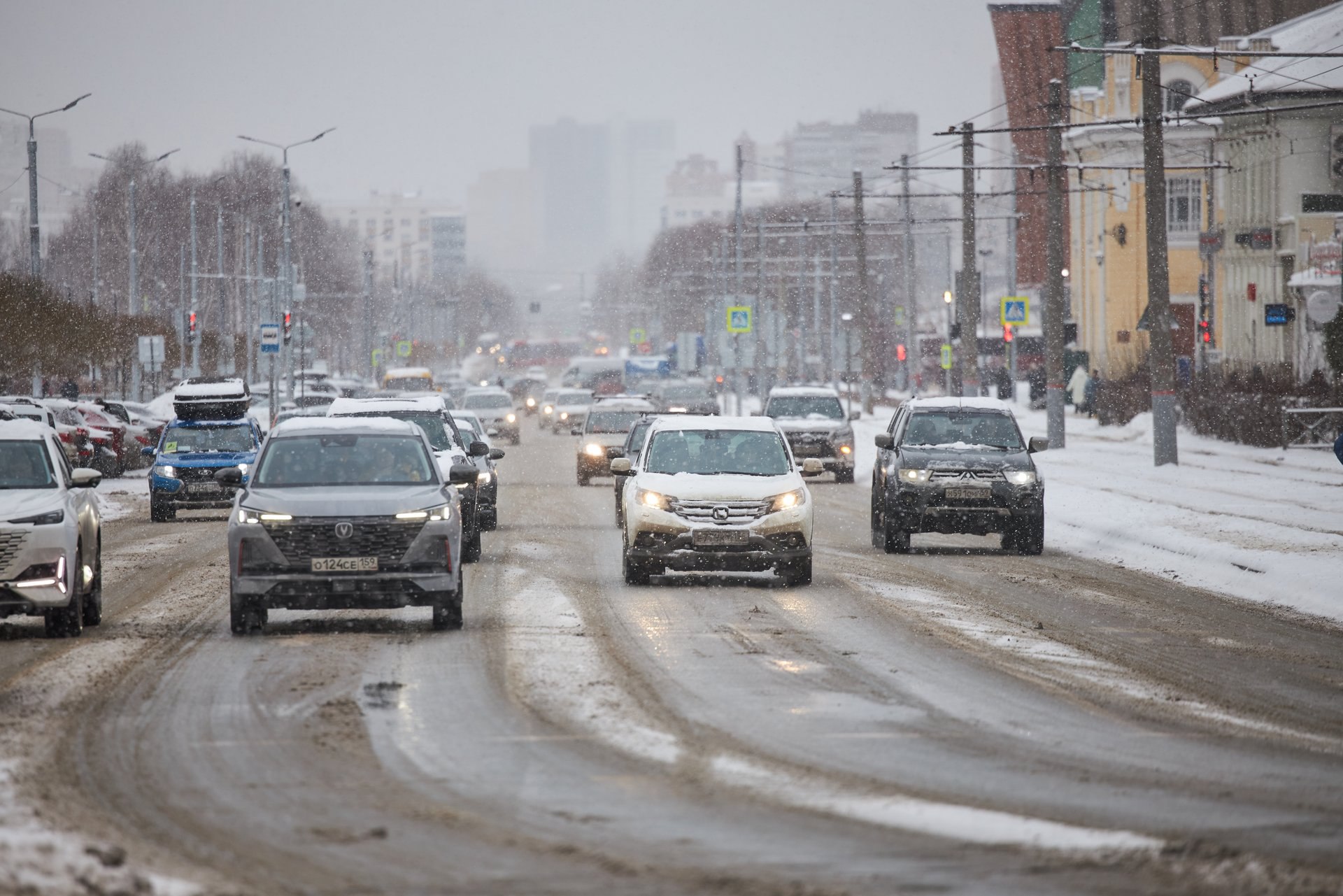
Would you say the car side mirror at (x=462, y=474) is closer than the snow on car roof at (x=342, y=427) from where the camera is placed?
No

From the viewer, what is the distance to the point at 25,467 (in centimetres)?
1628

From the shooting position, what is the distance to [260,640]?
49.8ft

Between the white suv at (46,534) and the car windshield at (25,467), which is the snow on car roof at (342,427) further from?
the car windshield at (25,467)

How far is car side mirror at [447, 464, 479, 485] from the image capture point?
17312mm

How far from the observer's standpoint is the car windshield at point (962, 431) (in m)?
24.1

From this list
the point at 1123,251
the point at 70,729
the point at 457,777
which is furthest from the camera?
the point at 1123,251

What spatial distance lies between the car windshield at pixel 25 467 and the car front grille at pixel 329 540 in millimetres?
2160

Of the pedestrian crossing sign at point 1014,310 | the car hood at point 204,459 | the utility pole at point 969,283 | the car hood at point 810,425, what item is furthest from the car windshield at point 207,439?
the pedestrian crossing sign at point 1014,310

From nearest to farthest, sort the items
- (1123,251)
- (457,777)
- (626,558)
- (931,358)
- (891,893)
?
(891,893) → (457,777) → (626,558) → (1123,251) → (931,358)

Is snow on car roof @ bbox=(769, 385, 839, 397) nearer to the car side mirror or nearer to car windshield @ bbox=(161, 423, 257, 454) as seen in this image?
car windshield @ bbox=(161, 423, 257, 454)

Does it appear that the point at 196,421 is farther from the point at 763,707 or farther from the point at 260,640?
the point at 763,707

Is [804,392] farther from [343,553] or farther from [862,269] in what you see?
[343,553]

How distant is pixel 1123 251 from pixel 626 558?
62.2 metres

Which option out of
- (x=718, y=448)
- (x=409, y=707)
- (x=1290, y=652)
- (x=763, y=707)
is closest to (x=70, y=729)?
(x=409, y=707)
